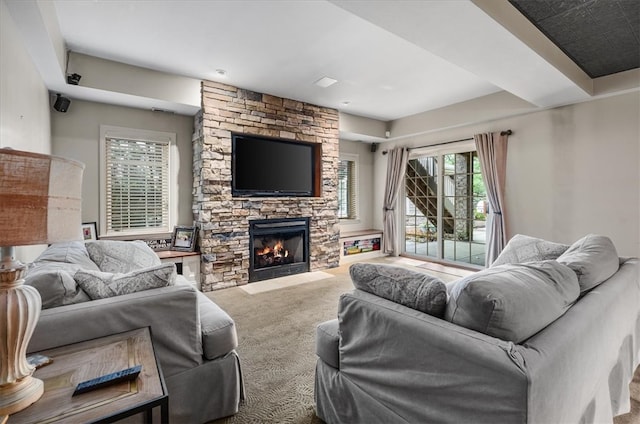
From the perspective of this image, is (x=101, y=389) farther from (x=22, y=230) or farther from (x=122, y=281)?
(x=122, y=281)

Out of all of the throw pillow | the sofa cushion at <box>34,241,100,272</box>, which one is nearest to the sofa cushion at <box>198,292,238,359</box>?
the throw pillow

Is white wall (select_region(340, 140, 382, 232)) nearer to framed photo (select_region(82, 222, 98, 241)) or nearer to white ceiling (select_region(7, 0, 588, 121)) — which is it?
white ceiling (select_region(7, 0, 588, 121))

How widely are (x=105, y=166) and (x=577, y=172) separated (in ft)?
19.5

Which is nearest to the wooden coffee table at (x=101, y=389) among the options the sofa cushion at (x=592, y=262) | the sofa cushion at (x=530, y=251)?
the sofa cushion at (x=592, y=262)

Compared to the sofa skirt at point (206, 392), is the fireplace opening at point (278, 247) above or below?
above

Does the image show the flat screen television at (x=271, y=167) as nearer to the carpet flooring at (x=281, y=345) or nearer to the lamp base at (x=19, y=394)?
the carpet flooring at (x=281, y=345)

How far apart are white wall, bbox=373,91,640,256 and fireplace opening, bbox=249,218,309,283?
3.14 metres

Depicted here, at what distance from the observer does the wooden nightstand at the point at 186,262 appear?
3.81m

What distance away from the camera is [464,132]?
197 inches

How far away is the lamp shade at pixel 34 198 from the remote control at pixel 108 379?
0.47 metres

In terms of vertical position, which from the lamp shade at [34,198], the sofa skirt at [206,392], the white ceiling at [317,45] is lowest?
the sofa skirt at [206,392]

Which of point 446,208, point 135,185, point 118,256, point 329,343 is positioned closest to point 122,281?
point 329,343

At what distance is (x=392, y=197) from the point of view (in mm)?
6055

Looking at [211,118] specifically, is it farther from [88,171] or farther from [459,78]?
[459,78]
